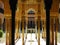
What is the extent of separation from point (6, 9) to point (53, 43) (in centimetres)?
365

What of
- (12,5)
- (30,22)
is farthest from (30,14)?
(12,5)

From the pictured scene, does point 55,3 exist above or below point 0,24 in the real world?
above

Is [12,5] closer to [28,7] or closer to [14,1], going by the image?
[14,1]

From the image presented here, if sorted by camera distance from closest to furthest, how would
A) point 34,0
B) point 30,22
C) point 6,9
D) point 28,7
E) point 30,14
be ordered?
point 6,9
point 34,0
point 28,7
point 30,14
point 30,22

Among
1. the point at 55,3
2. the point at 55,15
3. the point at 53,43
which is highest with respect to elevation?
the point at 55,3

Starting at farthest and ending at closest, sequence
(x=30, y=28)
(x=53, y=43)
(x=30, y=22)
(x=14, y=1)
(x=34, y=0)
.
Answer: (x=30, y=22) → (x=30, y=28) → (x=34, y=0) → (x=53, y=43) → (x=14, y=1)

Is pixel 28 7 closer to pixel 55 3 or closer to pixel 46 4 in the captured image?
pixel 55 3

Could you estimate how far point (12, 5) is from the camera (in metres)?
5.58

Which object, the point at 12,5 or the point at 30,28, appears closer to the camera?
the point at 12,5

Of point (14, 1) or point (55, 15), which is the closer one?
point (14, 1)

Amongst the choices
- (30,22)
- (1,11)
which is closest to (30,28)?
(30,22)

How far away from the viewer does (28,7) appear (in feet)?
66.5

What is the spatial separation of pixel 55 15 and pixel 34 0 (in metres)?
3.62

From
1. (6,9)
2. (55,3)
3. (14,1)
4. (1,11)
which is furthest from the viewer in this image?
(1,11)
